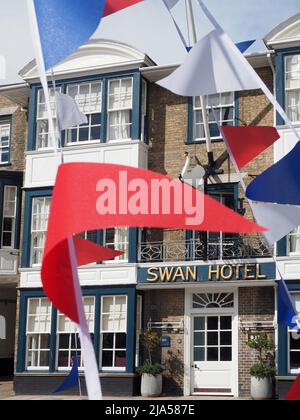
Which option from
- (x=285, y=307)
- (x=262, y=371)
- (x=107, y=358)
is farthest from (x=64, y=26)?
(x=107, y=358)

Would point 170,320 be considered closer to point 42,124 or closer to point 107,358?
point 107,358

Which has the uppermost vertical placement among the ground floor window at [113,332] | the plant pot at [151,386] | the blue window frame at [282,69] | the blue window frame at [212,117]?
the blue window frame at [282,69]

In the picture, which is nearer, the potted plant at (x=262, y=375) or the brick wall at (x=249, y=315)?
the potted plant at (x=262, y=375)

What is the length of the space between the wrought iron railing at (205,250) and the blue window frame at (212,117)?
2.87 meters

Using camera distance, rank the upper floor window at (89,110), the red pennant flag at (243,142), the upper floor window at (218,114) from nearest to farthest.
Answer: the red pennant flag at (243,142)
the upper floor window at (218,114)
the upper floor window at (89,110)

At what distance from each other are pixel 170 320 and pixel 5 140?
27.1 feet

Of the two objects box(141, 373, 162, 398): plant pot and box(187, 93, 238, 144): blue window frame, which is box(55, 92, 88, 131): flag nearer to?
box(187, 93, 238, 144): blue window frame

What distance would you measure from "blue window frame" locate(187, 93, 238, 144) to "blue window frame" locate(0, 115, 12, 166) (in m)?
6.29

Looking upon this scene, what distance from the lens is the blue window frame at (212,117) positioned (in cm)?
1964

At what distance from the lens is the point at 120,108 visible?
20.4 m

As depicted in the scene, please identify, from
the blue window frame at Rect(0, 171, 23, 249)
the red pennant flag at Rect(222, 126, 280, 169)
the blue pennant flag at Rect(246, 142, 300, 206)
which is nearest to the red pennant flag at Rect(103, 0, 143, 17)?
the red pennant flag at Rect(222, 126, 280, 169)

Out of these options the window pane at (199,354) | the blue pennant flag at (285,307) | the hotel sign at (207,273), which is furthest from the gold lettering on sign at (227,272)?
the blue pennant flag at (285,307)

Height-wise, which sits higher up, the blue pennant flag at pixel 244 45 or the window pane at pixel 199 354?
the blue pennant flag at pixel 244 45

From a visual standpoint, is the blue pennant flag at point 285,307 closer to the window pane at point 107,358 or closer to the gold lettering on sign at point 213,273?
the gold lettering on sign at point 213,273
